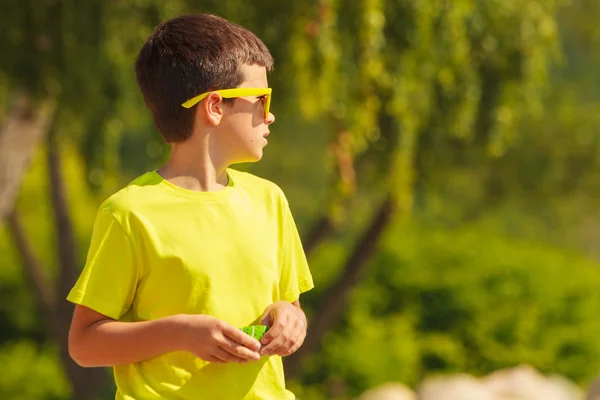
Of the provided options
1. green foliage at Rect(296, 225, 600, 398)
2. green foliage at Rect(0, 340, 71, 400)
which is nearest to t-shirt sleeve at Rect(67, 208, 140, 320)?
green foliage at Rect(296, 225, 600, 398)

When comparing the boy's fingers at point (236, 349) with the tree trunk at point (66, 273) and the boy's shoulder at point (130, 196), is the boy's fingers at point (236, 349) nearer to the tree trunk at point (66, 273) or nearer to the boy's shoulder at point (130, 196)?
the boy's shoulder at point (130, 196)

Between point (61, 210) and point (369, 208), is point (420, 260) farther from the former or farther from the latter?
point (369, 208)

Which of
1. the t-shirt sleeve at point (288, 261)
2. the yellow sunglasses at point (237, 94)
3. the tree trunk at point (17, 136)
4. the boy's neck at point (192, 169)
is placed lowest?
the tree trunk at point (17, 136)

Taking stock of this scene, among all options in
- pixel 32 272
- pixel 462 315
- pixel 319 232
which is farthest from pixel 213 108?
pixel 462 315

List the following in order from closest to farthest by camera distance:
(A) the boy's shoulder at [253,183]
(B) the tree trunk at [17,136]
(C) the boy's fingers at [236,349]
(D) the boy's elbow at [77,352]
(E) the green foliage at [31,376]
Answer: (C) the boy's fingers at [236,349]
(D) the boy's elbow at [77,352]
(A) the boy's shoulder at [253,183]
(B) the tree trunk at [17,136]
(E) the green foliage at [31,376]

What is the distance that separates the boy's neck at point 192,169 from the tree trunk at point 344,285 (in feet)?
21.7

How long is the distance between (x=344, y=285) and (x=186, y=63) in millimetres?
7105

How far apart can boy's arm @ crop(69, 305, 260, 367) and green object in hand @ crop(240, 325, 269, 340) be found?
0.08 feet

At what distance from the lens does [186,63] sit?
1.97 m

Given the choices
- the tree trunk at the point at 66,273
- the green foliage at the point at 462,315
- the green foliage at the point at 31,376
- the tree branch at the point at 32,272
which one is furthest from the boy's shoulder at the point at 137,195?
the green foliage at the point at 31,376

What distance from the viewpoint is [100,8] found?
6094mm

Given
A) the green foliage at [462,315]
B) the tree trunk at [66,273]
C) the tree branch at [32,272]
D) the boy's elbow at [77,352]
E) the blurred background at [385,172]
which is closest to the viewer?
the boy's elbow at [77,352]

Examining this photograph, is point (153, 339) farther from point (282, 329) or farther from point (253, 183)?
point (253, 183)

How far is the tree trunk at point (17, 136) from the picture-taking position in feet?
22.0
